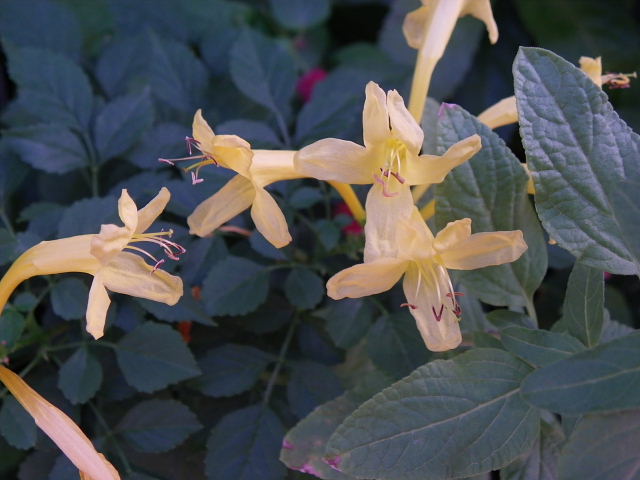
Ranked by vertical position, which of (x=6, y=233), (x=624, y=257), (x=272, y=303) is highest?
(x=624, y=257)

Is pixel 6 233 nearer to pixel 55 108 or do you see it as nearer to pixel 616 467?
pixel 55 108

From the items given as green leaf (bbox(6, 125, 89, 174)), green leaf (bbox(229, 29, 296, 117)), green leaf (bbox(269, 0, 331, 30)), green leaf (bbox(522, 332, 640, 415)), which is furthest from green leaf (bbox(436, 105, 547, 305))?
green leaf (bbox(269, 0, 331, 30))

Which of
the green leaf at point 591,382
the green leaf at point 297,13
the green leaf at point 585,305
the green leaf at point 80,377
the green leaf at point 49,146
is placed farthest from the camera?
the green leaf at point 297,13

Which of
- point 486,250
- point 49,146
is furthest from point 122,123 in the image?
point 486,250

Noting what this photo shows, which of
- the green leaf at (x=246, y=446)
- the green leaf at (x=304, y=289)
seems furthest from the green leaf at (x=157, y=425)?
the green leaf at (x=304, y=289)

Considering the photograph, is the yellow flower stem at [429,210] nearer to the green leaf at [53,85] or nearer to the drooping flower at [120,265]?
the drooping flower at [120,265]

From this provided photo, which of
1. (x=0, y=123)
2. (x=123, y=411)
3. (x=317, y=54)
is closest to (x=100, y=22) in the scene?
(x=0, y=123)
